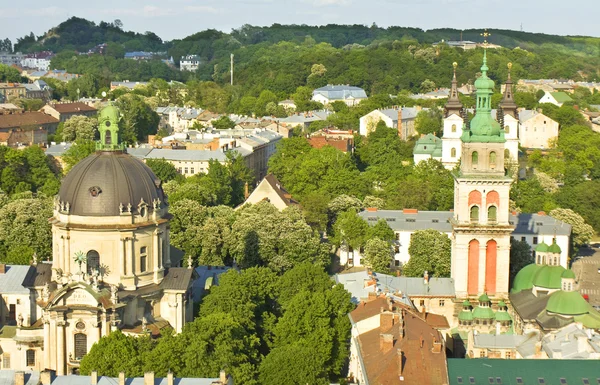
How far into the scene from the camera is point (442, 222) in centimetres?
9031

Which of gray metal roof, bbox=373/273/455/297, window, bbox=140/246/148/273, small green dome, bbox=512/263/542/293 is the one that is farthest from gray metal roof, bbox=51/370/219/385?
small green dome, bbox=512/263/542/293

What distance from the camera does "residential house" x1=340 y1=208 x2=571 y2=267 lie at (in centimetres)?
8912

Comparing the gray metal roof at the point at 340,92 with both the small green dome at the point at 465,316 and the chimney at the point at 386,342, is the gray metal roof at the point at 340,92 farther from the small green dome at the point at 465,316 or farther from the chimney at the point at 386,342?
the chimney at the point at 386,342

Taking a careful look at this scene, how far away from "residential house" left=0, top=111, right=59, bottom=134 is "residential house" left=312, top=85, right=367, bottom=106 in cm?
4849

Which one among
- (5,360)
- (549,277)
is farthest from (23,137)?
(549,277)

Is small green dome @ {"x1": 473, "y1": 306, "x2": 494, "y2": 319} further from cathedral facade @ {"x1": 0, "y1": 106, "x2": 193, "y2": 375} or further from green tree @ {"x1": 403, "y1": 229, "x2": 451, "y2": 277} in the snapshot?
cathedral facade @ {"x1": 0, "y1": 106, "x2": 193, "y2": 375}

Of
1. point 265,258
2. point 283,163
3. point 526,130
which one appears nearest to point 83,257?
point 265,258

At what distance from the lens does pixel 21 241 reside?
8125 centimetres

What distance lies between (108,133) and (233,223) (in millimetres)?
28347

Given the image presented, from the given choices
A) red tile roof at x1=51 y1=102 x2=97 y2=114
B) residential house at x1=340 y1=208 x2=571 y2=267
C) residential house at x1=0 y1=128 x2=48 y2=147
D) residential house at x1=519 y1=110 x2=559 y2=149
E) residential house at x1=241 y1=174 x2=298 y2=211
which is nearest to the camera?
residential house at x1=340 y1=208 x2=571 y2=267

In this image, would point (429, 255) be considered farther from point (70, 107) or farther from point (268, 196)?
point (70, 107)

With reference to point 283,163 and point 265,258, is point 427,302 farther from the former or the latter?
point 283,163

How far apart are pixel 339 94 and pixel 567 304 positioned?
428ft

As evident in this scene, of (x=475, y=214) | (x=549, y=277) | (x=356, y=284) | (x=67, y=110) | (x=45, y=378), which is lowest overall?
(x=45, y=378)
